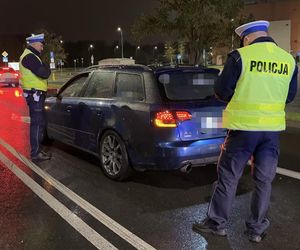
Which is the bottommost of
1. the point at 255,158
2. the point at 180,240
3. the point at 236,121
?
the point at 180,240

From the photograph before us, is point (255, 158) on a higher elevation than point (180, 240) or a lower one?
higher

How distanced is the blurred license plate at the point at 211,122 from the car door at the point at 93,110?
135 centimetres

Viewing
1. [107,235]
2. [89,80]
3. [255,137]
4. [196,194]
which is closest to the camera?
[255,137]

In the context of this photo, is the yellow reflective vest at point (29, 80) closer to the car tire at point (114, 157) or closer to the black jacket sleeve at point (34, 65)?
the black jacket sleeve at point (34, 65)

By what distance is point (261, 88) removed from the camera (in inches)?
161

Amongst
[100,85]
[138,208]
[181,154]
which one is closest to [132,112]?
[181,154]

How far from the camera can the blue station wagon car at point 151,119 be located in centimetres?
579

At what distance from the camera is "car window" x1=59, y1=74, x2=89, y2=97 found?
25.0 ft

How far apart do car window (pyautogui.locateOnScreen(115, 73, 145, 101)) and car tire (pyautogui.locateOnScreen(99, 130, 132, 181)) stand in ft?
1.78

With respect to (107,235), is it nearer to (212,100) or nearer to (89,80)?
(212,100)

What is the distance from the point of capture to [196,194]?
19.3ft

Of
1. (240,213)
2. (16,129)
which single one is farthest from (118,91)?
(16,129)

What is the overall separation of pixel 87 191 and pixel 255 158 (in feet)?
8.29

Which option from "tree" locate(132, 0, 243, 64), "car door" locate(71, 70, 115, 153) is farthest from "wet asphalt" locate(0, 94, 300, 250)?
"tree" locate(132, 0, 243, 64)
